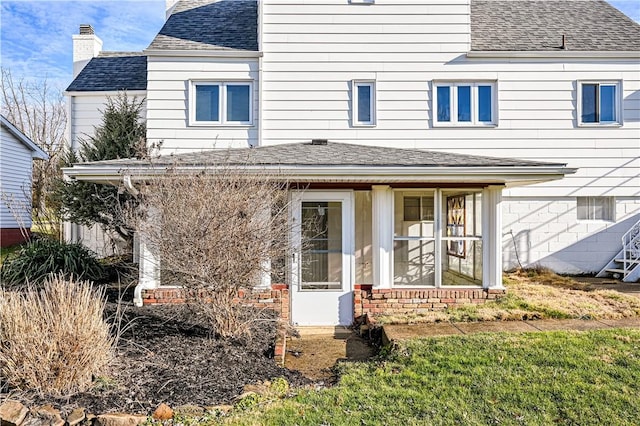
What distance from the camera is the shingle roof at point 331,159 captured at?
705 centimetres

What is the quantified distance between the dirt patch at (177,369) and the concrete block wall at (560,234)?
731 cm

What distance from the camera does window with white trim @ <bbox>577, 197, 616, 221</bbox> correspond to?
1103cm

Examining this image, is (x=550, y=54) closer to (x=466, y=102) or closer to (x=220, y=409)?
(x=466, y=102)

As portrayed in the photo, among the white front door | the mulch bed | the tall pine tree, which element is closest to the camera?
the mulch bed

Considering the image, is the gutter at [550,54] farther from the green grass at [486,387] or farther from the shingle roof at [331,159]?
the green grass at [486,387]

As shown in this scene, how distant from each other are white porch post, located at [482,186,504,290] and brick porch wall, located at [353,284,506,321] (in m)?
0.23

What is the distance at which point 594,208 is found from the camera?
436 inches

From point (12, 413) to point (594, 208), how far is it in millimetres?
12332

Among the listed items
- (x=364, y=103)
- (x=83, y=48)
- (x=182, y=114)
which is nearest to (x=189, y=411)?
(x=182, y=114)

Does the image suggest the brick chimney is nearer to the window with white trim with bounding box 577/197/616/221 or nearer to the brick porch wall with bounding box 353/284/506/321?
the brick porch wall with bounding box 353/284/506/321

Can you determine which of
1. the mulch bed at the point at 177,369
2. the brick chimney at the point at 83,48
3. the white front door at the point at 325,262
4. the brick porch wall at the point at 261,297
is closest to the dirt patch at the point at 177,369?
the mulch bed at the point at 177,369

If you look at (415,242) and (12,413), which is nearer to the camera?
(12,413)

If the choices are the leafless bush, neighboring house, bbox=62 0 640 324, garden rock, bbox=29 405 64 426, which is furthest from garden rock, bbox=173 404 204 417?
neighboring house, bbox=62 0 640 324

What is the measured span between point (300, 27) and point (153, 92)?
3931 mm
